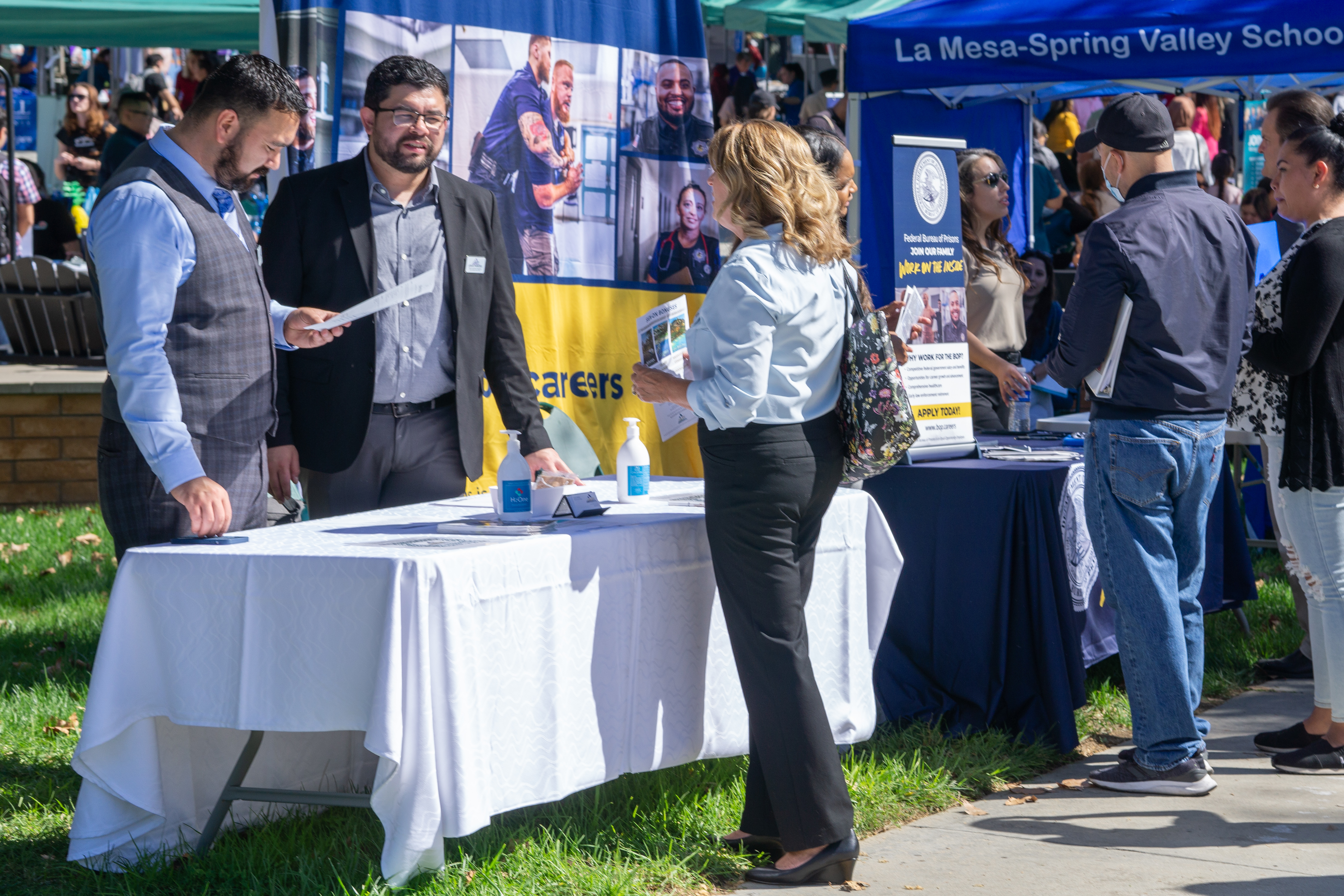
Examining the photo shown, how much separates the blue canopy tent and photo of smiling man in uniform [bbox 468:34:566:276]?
1423mm

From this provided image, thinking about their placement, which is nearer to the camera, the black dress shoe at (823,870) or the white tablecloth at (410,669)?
the white tablecloth at (410,669)

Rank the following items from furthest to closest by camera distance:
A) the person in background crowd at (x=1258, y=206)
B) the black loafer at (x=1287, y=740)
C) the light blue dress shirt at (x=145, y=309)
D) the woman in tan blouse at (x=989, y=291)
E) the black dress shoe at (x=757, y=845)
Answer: the person in background crowd at (x=1258, y=206), the woman in tan blouse at (x=989, y=291), the black loafer at (x=1287, y=740), the black dress shoe at (x=757, y=845), the light blue dress shirt at (x=145, y=309)

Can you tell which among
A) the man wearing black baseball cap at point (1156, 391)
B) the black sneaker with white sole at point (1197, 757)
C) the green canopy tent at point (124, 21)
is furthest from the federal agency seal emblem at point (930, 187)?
the green canopy tent at point (124, 21)

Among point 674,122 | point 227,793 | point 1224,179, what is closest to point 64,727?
point 227,793

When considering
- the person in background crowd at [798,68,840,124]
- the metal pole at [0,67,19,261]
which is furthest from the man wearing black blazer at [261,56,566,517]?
the metal pole at [0,67,19,261]

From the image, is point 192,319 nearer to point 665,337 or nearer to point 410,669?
point 410,669

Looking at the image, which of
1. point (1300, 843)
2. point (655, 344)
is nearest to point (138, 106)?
point (655, 344)

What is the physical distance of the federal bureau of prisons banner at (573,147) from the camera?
4.77m

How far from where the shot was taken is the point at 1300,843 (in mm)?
3777

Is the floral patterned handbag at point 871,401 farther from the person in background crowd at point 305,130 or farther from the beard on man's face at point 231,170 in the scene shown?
the person in background crowd at point 305,130

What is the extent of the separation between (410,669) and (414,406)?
4.26 ft

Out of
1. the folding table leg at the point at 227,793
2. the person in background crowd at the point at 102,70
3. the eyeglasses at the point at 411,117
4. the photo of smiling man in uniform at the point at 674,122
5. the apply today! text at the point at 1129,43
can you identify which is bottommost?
the folding table leg at the point at 227,793

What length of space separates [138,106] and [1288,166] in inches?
326

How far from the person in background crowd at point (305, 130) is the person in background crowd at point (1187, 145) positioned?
268 centimetres
